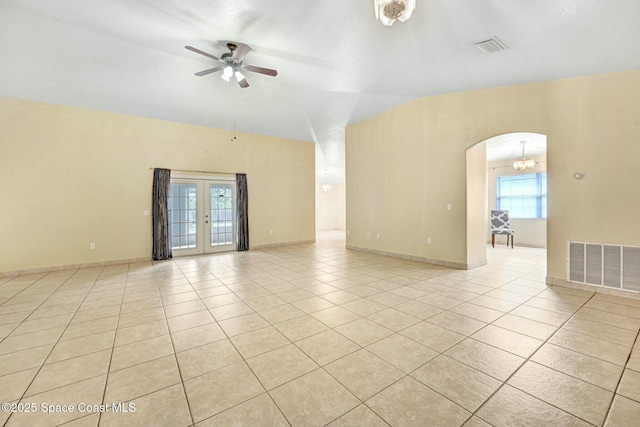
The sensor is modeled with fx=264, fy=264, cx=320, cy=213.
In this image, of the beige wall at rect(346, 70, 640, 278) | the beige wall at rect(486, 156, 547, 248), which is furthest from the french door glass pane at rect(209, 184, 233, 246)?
the beige wall at rect(486, 156, 547, 248)

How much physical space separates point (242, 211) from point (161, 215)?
1995mm

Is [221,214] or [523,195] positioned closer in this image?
[221,214]

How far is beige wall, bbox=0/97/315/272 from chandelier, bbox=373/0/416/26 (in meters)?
5.90

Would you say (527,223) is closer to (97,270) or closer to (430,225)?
(430,225)

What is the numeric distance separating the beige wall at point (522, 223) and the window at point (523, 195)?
146mm

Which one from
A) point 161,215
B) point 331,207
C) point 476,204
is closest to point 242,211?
point 161,215

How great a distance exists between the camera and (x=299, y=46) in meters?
3.62

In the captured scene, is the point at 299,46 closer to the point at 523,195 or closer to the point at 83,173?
the point at 83,173

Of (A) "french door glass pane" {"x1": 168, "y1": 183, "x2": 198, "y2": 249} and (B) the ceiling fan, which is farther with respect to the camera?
(A) "french door glass pane" {"x1": 168, "y1": 183, "x2": 198, "y2": 249}

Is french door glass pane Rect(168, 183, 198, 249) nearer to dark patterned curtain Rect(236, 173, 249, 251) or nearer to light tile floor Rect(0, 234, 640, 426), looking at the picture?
dark patterned curtain Rect(236, 173, 249, 251)

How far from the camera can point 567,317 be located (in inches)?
114

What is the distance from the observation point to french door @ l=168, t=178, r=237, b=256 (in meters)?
6.66

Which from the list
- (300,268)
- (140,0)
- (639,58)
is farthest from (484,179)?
(140,0)

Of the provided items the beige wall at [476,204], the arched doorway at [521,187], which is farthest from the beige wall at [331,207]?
the beige wall at [476,204]
